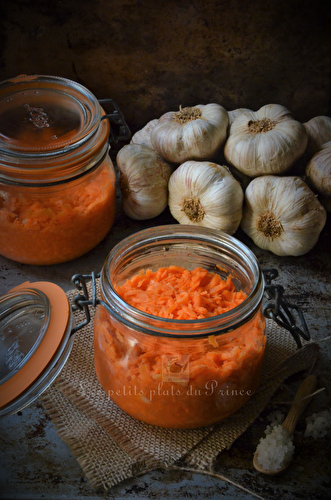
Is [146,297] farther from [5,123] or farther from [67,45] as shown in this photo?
[67,45]

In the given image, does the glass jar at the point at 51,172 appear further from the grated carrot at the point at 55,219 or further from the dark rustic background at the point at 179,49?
the dark rustic background at the point at 179,49


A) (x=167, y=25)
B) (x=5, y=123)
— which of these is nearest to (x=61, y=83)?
(x=5, y=123)

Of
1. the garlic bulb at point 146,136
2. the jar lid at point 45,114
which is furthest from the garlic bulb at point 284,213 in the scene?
the jar lid at point 45,114

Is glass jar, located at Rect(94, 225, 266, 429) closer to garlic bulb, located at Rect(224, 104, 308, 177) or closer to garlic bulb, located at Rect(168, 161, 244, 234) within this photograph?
garlic bulb, located at Rect(168, 161, 244, 234)

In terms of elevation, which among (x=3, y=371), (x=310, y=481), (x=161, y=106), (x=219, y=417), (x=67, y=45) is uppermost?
(x=67, y=45)

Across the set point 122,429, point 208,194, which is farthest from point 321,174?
point 122,429

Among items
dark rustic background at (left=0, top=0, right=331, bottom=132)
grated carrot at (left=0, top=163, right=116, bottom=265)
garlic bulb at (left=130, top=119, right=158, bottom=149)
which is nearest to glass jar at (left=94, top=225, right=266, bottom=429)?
grated carrot at (left=0, top=163, right=116, bottom=265)
